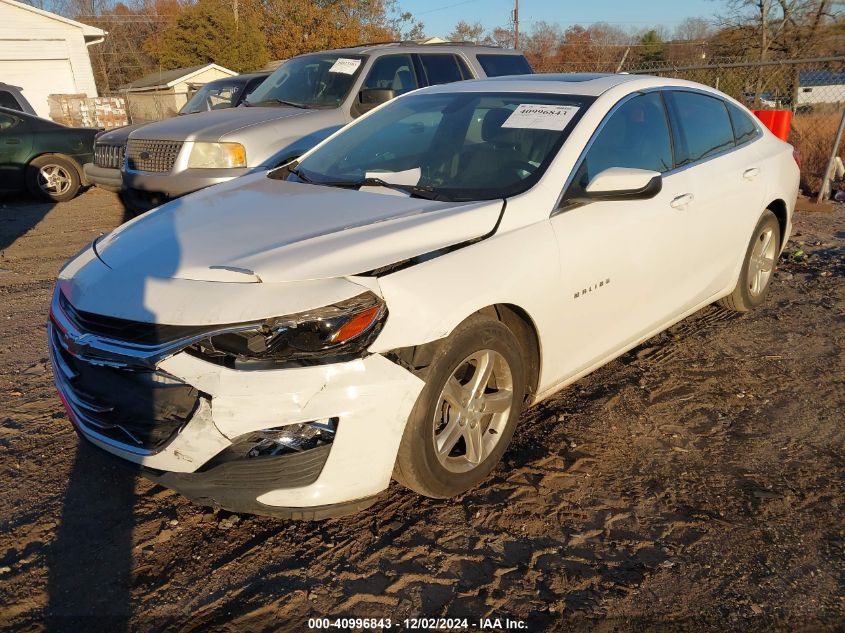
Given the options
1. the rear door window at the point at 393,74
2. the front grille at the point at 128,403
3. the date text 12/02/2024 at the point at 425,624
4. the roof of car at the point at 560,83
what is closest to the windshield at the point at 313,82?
the rear door window at the point at 393,74

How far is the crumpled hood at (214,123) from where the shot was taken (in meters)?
6.82

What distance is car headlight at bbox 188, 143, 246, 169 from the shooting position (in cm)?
663

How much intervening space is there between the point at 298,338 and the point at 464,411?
850mm

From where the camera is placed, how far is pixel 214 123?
707 cm

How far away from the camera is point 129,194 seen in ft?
24.5

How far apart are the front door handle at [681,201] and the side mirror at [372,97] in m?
3.59

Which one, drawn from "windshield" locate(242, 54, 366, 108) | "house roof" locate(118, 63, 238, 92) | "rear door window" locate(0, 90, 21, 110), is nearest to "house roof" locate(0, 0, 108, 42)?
"house roof" locate(118, 63, 238, 92)

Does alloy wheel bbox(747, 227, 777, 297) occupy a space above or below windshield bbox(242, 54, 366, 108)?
below

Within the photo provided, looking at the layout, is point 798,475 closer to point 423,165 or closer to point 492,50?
point 423,165

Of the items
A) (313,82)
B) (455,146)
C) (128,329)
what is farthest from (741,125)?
(313,82)

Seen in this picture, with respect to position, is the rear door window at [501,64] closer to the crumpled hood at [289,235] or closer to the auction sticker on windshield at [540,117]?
the auction sticker on windshield at [540,117]

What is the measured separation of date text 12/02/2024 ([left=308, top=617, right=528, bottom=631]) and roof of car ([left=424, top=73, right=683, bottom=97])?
264 centimetres

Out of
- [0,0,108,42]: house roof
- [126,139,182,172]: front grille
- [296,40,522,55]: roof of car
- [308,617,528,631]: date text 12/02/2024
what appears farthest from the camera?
[0,0,108,42]: house roof

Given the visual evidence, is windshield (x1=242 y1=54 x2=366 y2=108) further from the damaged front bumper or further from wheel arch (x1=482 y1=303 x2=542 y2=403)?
the damaged front bumper
